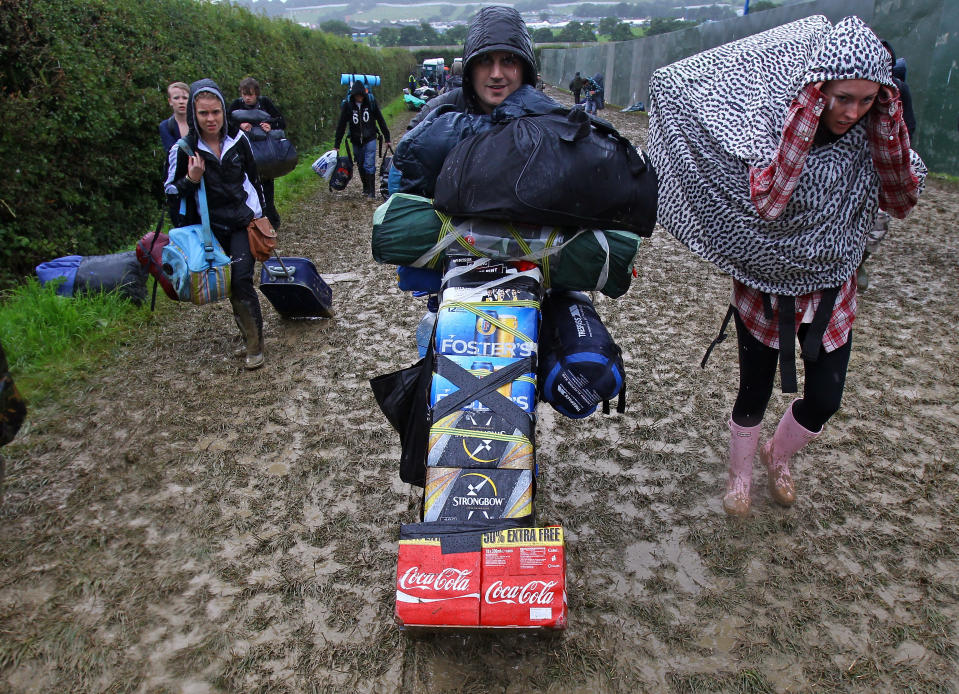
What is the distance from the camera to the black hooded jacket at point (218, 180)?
4184 millimetres

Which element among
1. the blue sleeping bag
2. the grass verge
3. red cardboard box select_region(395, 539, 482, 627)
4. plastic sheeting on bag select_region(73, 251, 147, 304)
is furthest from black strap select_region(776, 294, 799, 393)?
the blue sleeping bag

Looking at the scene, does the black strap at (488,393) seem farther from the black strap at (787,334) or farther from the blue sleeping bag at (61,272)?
the blue sleeping bag at (61,272)

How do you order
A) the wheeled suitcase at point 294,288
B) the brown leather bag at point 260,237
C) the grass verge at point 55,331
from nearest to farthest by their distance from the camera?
the grass verge at point 55,331 → the brown leather bag at point 260,237 → the wheeled suitcase at point 294,288

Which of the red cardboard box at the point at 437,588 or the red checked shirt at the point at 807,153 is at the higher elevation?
the red checked shirt at the point at 807,153

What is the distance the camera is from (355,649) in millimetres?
2279

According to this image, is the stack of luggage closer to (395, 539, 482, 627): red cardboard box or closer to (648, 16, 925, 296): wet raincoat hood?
(395, 539, 482, 627): red cardboard box

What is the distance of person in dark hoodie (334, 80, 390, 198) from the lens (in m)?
9.81

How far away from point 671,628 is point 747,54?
2247 mm

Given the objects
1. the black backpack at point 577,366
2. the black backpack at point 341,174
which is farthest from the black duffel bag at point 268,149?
the black backpack at point 577,366

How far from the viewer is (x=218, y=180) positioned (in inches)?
168

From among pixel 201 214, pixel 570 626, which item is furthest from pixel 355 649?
pixel 201 214

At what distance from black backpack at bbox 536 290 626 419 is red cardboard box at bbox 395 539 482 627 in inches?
24.4

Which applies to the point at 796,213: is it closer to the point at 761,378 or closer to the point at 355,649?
the point at 761,378

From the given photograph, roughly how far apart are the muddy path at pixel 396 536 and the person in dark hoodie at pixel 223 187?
0.49m
